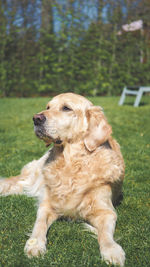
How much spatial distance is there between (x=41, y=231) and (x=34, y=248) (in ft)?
0.68

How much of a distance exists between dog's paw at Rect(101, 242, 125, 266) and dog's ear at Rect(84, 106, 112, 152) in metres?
0.87

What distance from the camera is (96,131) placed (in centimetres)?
246

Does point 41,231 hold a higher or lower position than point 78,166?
lower

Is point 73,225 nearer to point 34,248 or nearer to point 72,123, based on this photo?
point 34,248

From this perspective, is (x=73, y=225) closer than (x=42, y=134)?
Yes

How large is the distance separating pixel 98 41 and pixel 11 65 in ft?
12.4

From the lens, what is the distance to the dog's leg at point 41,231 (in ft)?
5.89

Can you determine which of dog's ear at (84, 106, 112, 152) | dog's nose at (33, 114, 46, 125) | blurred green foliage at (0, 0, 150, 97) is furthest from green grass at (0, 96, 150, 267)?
blurred green foliage at (0, 0, 150, 97)

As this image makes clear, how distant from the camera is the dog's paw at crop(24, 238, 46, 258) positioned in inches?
69.7

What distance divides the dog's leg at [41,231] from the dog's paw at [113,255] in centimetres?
39

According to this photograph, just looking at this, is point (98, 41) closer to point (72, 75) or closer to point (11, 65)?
point (72, 75)

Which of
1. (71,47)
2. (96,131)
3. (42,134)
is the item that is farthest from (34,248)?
(71,47)

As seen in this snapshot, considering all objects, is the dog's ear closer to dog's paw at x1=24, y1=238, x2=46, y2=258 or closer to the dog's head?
the dog's head

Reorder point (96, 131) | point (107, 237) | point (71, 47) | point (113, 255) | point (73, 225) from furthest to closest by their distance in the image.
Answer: point (71, 47)
point (96, 131)
point (73, 225)
point (107, 237)
point (113, 255)
